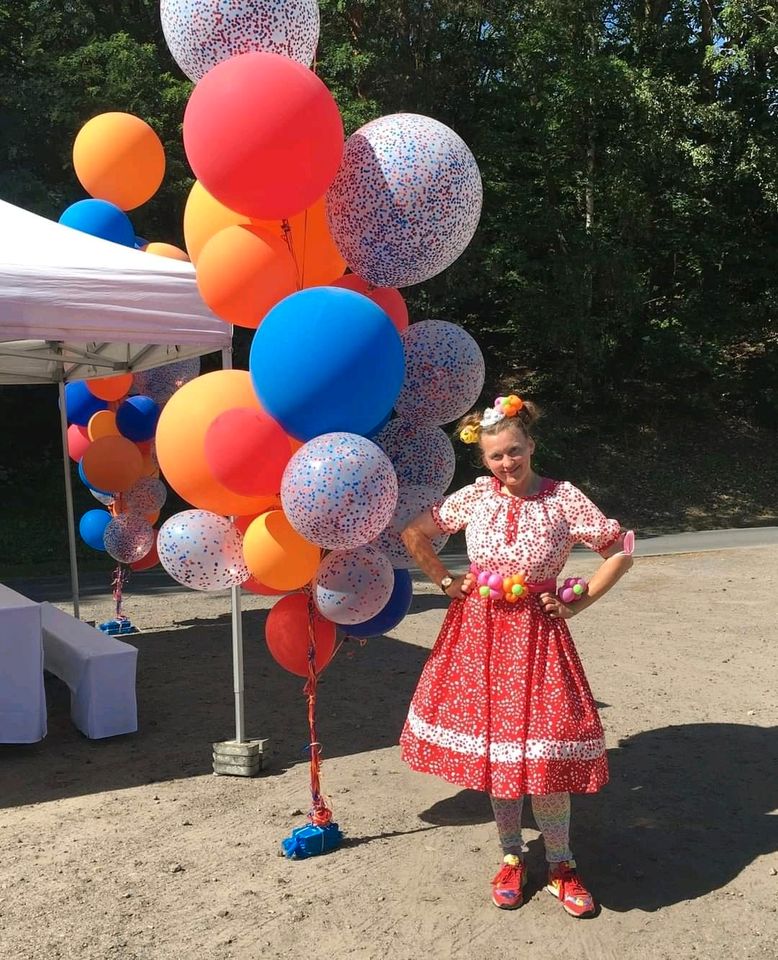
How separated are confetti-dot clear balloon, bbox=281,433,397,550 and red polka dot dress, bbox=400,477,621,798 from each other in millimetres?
359

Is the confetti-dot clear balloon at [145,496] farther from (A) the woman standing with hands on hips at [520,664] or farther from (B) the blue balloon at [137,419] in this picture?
(A) the woman standing with hands on hips at [520,664]

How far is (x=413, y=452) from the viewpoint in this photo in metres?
3.47

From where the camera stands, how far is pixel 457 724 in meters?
3.02

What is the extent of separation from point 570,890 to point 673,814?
955 millimetres

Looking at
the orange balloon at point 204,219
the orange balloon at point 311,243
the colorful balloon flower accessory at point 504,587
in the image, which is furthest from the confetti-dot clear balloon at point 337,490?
the orange balloon at point 204,219

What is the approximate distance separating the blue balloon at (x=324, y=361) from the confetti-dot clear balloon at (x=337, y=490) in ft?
0.29

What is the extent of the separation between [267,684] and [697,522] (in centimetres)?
1240

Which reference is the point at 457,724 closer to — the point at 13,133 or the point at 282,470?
the point at 282,470

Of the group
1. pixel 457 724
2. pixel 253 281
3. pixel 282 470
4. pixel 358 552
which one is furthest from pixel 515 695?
pixel 253 281

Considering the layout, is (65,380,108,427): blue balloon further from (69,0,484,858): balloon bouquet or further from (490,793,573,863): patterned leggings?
(490,793,573,863): patterned leggings

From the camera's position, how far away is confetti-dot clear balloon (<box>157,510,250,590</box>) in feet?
11.1

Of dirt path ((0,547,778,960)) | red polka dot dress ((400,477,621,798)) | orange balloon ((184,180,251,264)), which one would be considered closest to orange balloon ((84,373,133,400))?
dirt path ((0,547,778,960))

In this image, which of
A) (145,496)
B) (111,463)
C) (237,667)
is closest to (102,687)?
(237,667)

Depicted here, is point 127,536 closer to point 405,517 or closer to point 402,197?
point 405,517
